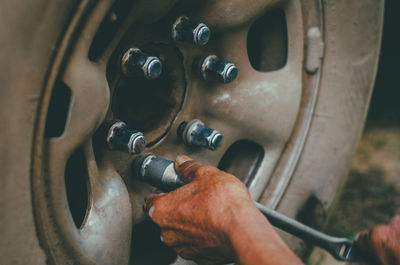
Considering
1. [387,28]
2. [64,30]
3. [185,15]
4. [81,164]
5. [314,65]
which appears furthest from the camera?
[387,28]

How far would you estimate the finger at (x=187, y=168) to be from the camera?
0.85 meters

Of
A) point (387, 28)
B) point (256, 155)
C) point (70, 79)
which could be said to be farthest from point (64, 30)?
point (387, 28)

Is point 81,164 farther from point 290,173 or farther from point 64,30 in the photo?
point 290,173

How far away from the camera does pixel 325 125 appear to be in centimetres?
125

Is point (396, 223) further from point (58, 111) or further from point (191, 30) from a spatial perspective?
point (58, 111)

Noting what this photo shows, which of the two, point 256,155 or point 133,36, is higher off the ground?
point 133,36

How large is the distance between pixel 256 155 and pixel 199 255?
42 centimetres

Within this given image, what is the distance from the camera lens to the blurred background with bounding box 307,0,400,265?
1.54 metres

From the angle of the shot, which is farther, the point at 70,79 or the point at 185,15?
the point at 185,15

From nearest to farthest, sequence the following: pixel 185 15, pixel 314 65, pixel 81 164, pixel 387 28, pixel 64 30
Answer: pixel 64 30 < pixel 81 164 < pixel 185 15 < pixel 314 65 < pixel 387 28

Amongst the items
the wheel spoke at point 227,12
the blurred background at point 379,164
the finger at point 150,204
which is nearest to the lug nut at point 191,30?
the wheel spoke at point 227,12

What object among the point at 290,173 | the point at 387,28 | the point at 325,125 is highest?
the point at 387,28

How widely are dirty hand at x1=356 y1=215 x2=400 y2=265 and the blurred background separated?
1.49 ft

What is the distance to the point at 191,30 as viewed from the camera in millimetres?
897
